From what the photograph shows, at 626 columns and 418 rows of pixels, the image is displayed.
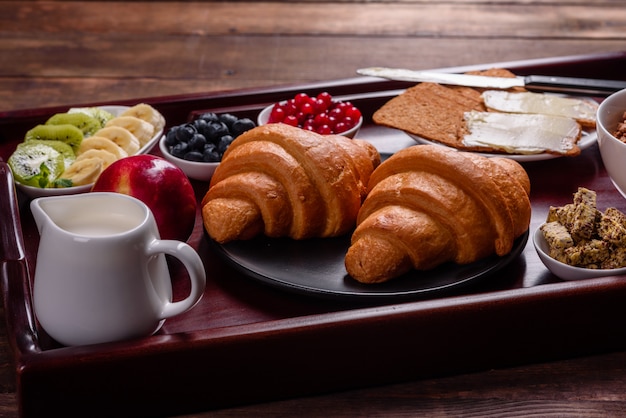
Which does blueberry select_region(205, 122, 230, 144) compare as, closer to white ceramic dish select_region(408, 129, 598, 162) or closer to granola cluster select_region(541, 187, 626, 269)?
white ceramic dish select_region(408, 129, 598, 162)

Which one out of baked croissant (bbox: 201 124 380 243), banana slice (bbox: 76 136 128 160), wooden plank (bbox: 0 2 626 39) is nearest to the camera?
baked croissant (bbox: 201 124 380 243)

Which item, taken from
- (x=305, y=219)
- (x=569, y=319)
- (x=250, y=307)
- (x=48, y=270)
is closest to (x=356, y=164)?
(x=305, y=219)

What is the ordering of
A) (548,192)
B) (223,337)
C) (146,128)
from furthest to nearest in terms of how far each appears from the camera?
(146,128)
(548,192)
(223,337)

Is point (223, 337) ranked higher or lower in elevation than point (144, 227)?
lower

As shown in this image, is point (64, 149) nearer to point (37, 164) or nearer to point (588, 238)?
point (37, 164)

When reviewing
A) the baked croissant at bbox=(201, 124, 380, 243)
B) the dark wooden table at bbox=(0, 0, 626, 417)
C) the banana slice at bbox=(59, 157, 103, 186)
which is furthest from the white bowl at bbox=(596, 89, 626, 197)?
the dark wooden table at bbox=(0, 0, 626, 417)

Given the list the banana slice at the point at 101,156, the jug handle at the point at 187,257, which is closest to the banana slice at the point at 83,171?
the banana slice at the point at 101,156

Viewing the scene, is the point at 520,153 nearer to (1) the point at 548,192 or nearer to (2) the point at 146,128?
(1) the point at 548,192
